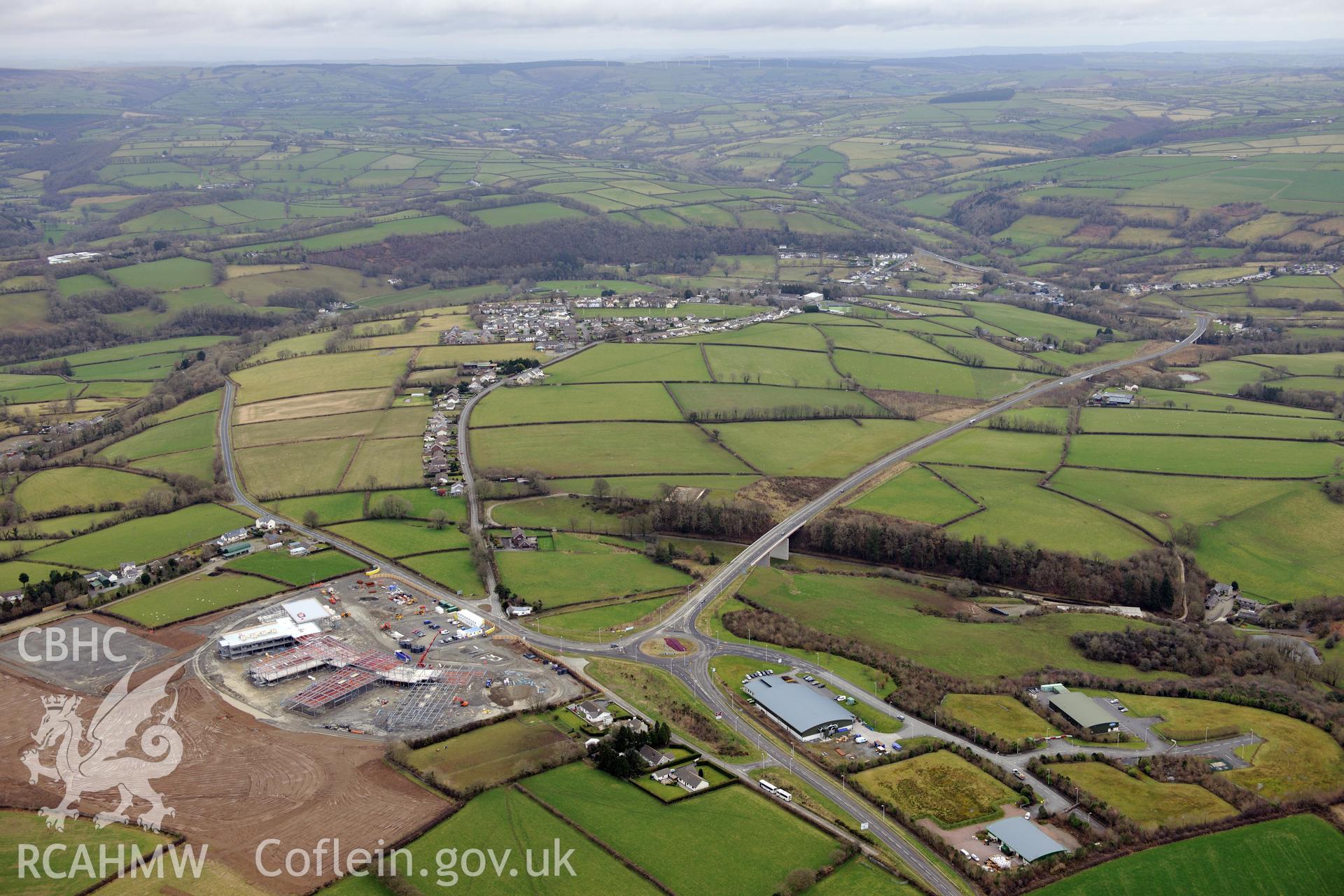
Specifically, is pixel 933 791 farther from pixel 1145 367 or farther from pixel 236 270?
pixel 236 270

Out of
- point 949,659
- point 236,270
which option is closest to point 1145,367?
point 949,659

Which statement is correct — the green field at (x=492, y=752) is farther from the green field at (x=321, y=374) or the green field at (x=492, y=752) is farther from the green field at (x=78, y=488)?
the green field at (x=321, y=374)

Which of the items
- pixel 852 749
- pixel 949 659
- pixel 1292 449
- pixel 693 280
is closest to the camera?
pixel 852 749

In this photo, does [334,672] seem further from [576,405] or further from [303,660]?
[576,405]

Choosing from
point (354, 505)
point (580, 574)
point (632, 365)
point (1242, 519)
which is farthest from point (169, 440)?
point (1242, 519)

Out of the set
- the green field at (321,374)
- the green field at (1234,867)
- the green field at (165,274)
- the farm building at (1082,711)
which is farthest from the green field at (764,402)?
the green field at (165,274)

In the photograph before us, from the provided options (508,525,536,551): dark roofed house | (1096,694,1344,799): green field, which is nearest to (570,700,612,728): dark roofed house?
(508,525,536,551): dark roofed house

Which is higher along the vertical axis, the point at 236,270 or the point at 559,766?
the point at 236,270

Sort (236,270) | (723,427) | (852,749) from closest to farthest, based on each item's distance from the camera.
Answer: (852,749) → (723,427) → (236,270)
